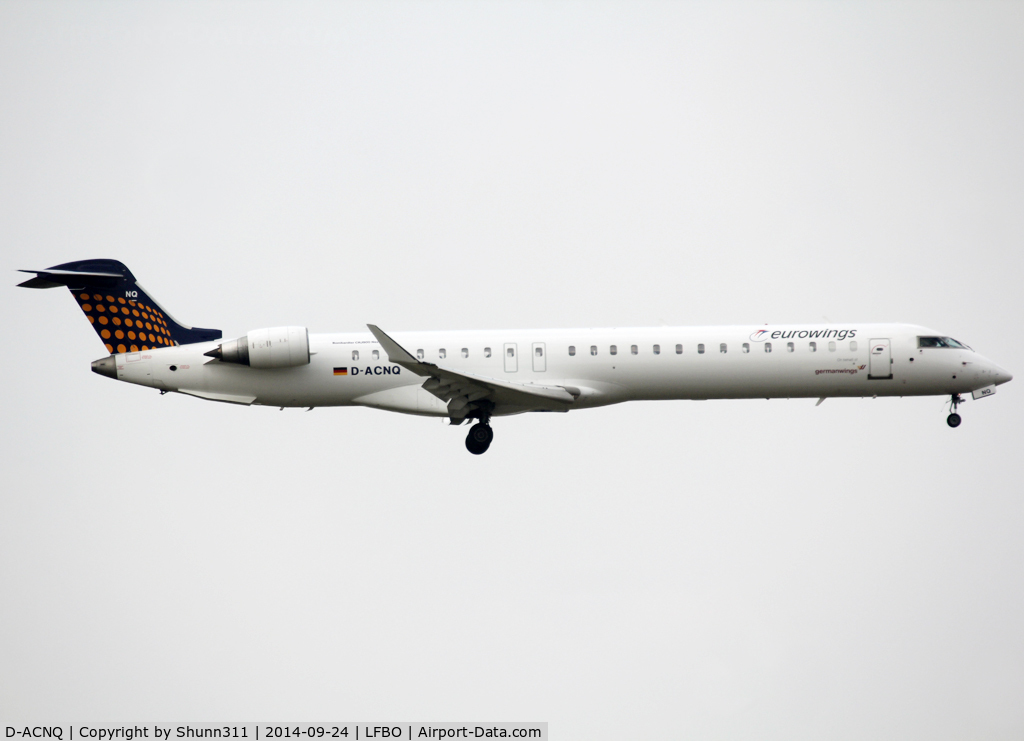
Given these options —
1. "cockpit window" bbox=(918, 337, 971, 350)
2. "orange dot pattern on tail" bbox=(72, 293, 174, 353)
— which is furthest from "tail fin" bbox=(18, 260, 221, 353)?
"cockpit window" bbox=(918, 337, 971, 350)

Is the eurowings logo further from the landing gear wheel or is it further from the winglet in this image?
the winglet

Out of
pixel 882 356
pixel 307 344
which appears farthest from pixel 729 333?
pixel 307 344

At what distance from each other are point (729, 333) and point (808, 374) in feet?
7.29

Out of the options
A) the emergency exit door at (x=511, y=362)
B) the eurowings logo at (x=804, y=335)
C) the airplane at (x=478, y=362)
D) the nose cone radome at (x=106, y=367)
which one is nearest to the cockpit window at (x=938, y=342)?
the airplane at (x=478, y=362)

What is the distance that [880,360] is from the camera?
1002 inches

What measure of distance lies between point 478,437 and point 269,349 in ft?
18.1

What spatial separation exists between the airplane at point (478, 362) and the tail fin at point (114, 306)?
3 centimetres

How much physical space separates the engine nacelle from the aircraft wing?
9.82 feet

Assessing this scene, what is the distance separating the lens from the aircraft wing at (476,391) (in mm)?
22609

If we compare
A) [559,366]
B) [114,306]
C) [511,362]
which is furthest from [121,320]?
[559,366]

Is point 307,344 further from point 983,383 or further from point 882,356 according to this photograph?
point 983,383

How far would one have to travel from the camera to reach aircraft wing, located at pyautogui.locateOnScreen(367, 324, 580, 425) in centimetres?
2261

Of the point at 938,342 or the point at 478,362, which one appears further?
Answer: the point at 938,342

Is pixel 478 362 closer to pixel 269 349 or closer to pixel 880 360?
pixel 269 349
